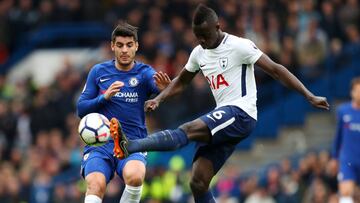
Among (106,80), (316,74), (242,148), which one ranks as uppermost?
(106,80)

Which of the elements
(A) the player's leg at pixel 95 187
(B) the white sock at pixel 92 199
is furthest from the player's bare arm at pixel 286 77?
(B) the white sock at pixel 92 199

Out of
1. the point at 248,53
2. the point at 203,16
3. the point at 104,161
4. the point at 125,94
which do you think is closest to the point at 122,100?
the point at 125,94

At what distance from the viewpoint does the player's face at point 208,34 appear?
13.3m

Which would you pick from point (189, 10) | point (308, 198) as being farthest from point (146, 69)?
point (189, 10)

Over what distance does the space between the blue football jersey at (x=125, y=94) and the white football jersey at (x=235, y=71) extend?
784 mm

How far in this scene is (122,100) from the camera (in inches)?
536

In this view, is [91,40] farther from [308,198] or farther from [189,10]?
[308,198]

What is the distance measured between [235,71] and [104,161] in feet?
6.14

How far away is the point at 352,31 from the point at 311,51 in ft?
3.34

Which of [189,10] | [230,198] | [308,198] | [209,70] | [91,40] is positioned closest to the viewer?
[209,70]

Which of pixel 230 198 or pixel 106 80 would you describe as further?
pixel 230 198

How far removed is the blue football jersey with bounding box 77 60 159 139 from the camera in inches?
535

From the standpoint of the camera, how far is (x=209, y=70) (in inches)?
537

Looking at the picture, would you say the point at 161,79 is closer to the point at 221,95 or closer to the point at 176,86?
the point at 176,86
